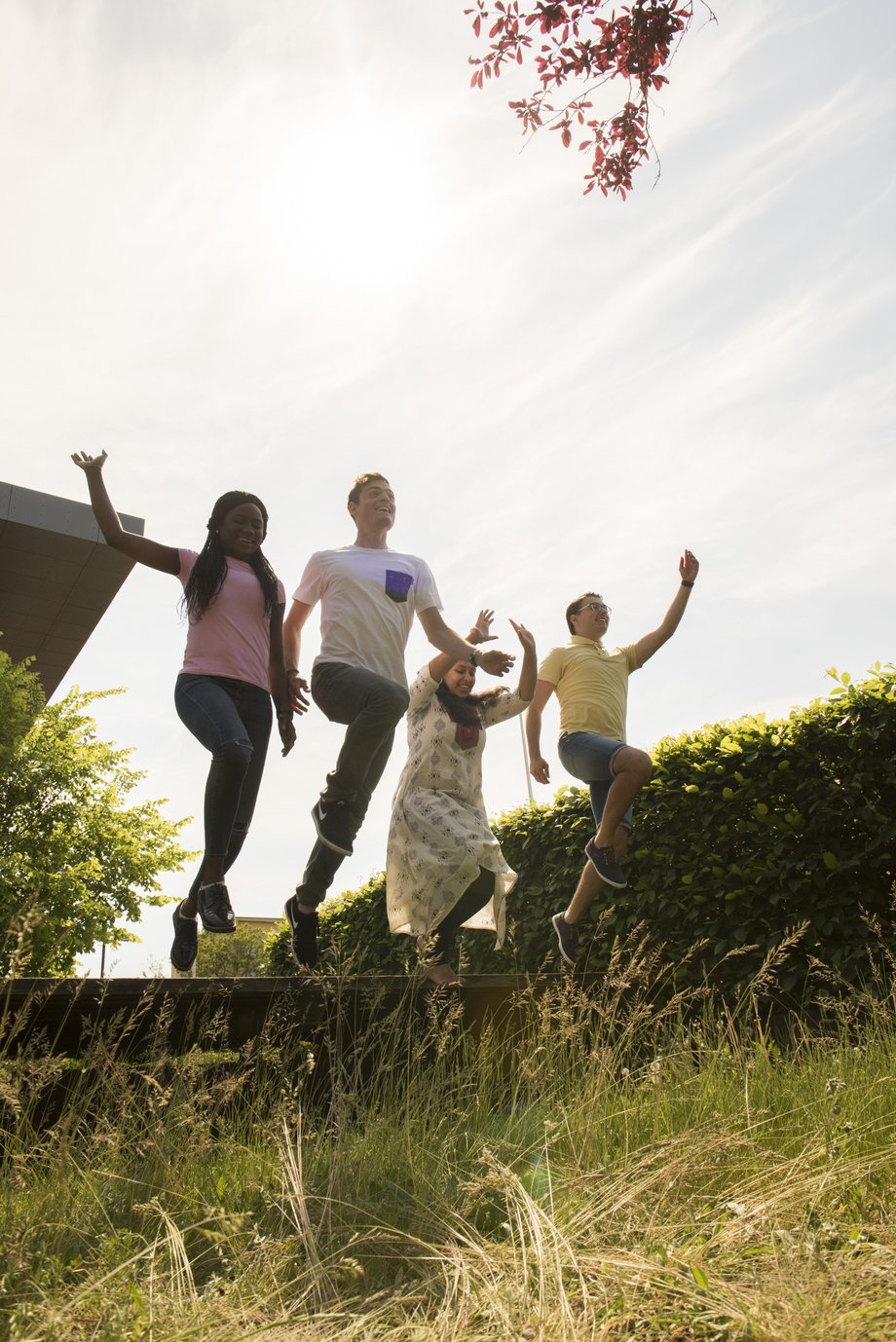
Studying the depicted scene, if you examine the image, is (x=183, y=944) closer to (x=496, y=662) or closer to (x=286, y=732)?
(x=286, y=732)

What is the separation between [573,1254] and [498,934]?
3.59m

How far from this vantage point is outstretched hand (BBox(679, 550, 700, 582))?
6215mm

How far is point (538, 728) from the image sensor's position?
620 centimetres

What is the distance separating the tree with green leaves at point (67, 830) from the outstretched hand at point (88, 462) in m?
10.9

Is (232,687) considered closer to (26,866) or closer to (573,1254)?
(573,1254)

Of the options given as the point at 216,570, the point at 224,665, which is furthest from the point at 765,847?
the point at 216,570

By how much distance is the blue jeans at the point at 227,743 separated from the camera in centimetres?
448

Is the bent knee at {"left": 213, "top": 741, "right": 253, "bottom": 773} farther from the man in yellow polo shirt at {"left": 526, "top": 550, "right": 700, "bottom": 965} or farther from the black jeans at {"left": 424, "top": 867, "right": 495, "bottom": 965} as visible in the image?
the man in yellow polo shirt at {"left": 526, "top": 550, "right": 700, "bottom": 965}

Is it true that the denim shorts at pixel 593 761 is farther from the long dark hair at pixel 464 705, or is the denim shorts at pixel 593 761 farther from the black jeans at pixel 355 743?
the black jeans at pixel 355 743

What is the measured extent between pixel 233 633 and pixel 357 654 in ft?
2.14

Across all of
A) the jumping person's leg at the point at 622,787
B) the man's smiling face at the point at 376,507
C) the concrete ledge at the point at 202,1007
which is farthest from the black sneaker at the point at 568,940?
the man's smiling face at the point at 376,507

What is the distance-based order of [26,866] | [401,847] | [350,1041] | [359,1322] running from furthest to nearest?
[26,866] → [401,847] → [350,1041] → [359,1322]

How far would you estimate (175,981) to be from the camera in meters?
3.65

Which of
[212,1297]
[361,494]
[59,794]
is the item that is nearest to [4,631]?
[59,794]
